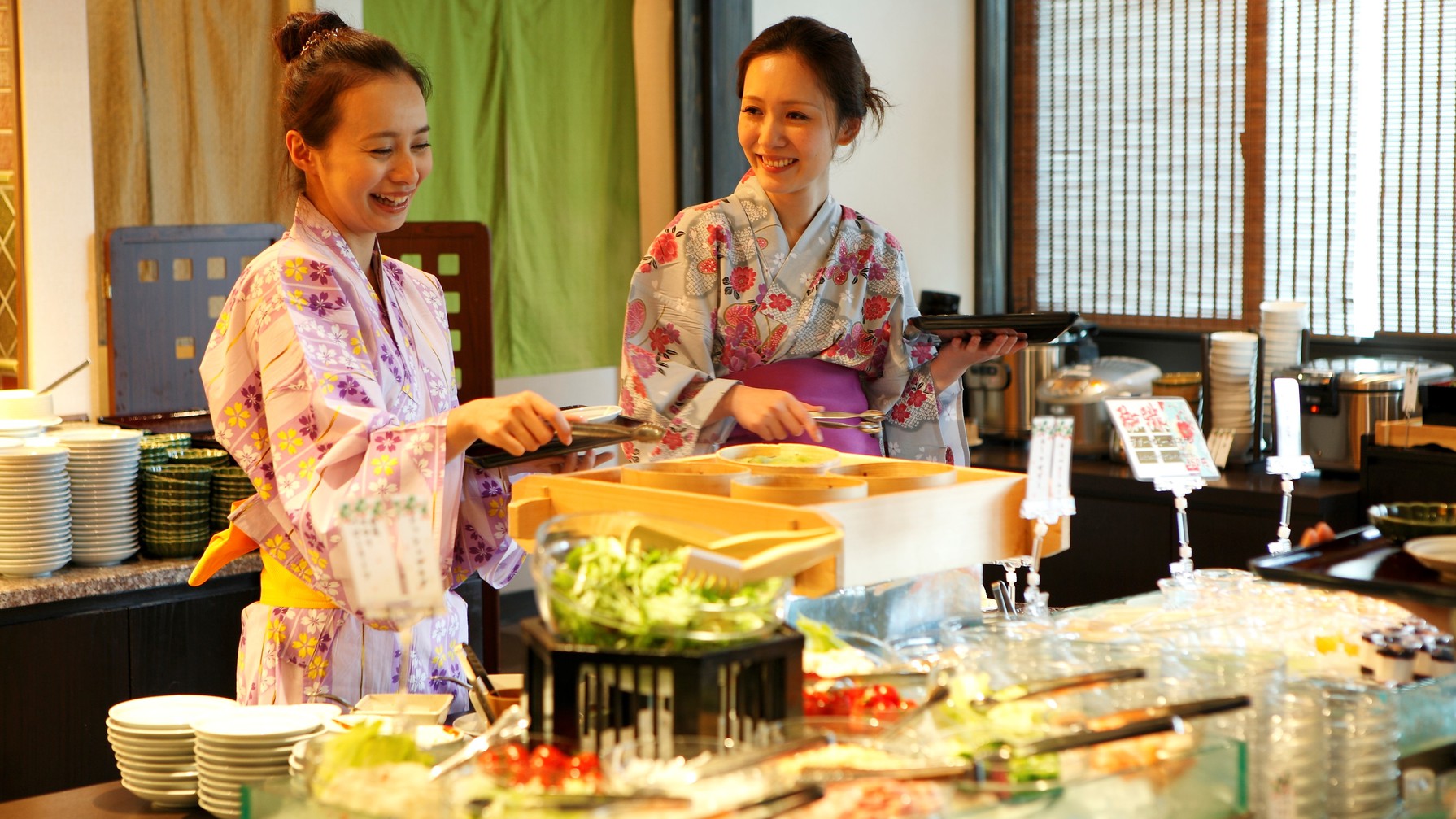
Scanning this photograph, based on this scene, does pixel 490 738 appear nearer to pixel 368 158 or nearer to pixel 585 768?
pixel 585 768

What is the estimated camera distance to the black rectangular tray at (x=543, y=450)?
199cm

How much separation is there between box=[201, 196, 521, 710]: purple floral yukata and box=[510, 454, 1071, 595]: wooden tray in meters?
0.19

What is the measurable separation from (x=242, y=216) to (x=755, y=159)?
210 cm

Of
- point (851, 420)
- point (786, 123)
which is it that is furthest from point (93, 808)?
point (786, 123)

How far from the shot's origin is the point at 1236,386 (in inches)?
178

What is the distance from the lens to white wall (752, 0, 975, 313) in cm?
537

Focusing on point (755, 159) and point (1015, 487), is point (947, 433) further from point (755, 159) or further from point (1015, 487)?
point (1015, 487)

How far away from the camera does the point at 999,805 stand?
1255 millimetres

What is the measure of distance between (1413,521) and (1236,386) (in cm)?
281

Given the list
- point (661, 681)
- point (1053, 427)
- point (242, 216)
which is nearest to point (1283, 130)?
point (242, 216)

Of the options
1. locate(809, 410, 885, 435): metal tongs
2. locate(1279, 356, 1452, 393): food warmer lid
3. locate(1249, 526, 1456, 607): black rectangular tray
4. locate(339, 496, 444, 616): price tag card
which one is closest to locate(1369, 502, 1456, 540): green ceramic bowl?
locate(1249, 526, 1456, 607): black rectangular tray

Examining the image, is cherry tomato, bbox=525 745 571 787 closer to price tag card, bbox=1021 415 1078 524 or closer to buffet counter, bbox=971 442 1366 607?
price tag card, bbox=1021 415 1078 524

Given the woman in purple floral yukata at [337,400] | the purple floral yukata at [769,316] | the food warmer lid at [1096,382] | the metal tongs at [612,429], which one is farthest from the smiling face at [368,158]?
the food warmer lid at [1096,382]

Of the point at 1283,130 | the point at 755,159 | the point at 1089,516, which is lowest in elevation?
the point at 1089,516
